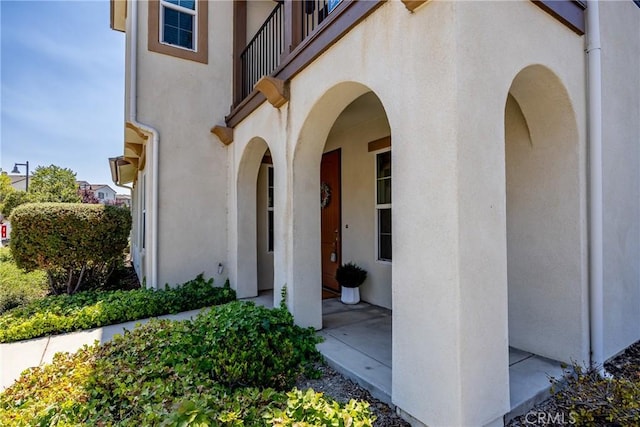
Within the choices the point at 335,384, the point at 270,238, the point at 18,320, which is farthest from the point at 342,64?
the point at 18,320

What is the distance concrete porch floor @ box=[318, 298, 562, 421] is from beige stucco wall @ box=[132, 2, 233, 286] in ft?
10.2

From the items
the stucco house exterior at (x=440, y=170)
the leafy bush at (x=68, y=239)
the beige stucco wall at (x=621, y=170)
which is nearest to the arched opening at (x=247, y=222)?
the stucco house exterior at (x=440, y=170)

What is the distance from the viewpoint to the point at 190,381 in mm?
2631

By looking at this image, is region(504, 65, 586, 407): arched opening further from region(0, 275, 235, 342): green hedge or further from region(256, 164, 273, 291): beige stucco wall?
region(256, 164, 273, 291): beige stucco wall

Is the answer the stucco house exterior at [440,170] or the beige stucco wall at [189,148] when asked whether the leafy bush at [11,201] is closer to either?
the beige stucco wall at [189,148]

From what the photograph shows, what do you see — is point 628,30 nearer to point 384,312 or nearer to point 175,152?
point 384,312

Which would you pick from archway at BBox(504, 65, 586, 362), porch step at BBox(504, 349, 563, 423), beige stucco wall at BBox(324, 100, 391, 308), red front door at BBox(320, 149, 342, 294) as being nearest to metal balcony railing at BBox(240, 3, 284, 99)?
beige stucco wall at BBox(324, 100, 391, 308)

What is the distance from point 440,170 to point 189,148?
5454mm

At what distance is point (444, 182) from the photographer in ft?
7.28

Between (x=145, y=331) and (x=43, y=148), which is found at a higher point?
(x=43, y=148)

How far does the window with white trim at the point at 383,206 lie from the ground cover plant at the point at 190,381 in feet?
7.51

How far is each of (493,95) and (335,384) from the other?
9.48ft

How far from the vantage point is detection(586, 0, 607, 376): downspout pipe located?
3.13 metres

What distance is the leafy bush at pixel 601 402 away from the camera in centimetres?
218
